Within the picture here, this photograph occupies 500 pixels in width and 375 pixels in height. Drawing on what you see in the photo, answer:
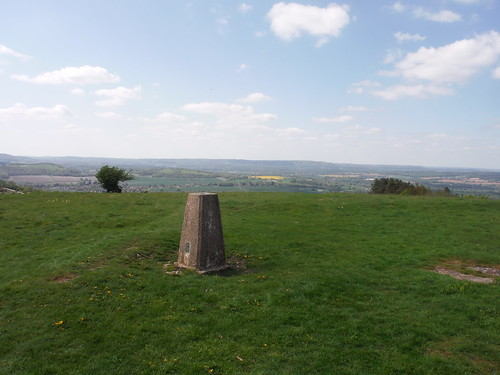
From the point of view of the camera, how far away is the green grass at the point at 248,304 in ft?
26.3

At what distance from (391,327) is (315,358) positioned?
10.1 ft

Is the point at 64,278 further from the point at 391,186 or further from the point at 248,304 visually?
the point at 391,186

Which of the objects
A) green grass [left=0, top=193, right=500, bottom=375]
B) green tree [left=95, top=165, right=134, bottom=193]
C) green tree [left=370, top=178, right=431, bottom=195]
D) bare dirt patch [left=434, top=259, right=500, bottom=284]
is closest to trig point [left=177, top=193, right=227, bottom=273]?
green grass [left=0, top=193, right=500, bottom=375]

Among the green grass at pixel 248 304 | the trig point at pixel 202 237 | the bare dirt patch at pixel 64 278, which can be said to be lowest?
the green grass at pixel 248 304

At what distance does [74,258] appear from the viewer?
14281 millimetres

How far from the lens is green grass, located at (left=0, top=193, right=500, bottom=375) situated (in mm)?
8008

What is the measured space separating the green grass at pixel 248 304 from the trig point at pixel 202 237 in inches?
31.1

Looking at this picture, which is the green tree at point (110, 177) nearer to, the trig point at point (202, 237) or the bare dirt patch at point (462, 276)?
the trig point at point (202, 237)

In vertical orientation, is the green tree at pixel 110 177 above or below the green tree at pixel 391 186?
above

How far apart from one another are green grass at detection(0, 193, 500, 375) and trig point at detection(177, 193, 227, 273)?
31.1 inches

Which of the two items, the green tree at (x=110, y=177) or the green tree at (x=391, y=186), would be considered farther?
the green tree at (x=391, y=186)

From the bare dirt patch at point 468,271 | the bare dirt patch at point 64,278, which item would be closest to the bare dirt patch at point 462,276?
the bare dirt patch at point 468,271

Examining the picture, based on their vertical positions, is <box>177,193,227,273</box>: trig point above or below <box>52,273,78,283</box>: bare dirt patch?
above

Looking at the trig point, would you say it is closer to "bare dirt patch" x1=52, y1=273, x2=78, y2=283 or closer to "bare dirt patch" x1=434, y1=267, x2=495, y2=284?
"bare dirt patch" x1=52, y1=273, x2=78, y2=283
